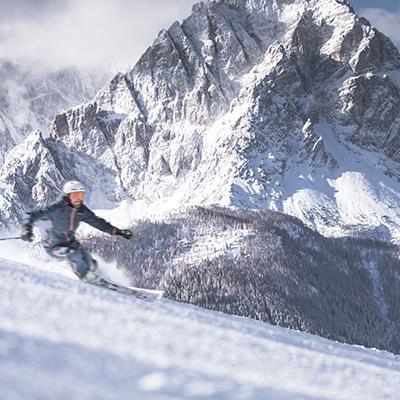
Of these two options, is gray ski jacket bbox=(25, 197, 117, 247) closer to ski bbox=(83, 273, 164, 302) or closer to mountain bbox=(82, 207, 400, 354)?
ski bbox=(83, 273, 164, 302)

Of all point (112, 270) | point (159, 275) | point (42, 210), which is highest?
point (42, 210)

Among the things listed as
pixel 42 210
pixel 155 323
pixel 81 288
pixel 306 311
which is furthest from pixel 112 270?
pixel 306 311

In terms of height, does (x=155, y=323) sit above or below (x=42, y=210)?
below

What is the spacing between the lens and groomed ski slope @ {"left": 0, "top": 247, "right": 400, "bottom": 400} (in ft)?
22.7

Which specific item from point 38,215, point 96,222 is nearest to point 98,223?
point 96,222

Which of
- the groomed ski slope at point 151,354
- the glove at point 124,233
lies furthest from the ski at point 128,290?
the glove at point 124,233

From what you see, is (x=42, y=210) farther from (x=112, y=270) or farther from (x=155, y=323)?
(x=155, y=323)

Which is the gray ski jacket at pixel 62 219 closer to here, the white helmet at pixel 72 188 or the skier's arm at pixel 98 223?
the skier's arm at pixel 98 223

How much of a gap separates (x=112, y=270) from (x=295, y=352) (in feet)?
28.3

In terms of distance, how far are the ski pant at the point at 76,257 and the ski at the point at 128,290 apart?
34 centimetres

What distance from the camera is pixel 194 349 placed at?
877 centimetres

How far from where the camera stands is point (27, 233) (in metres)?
14.8

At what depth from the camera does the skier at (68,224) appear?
46.0ft

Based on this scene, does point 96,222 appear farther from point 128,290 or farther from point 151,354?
point 151,354
